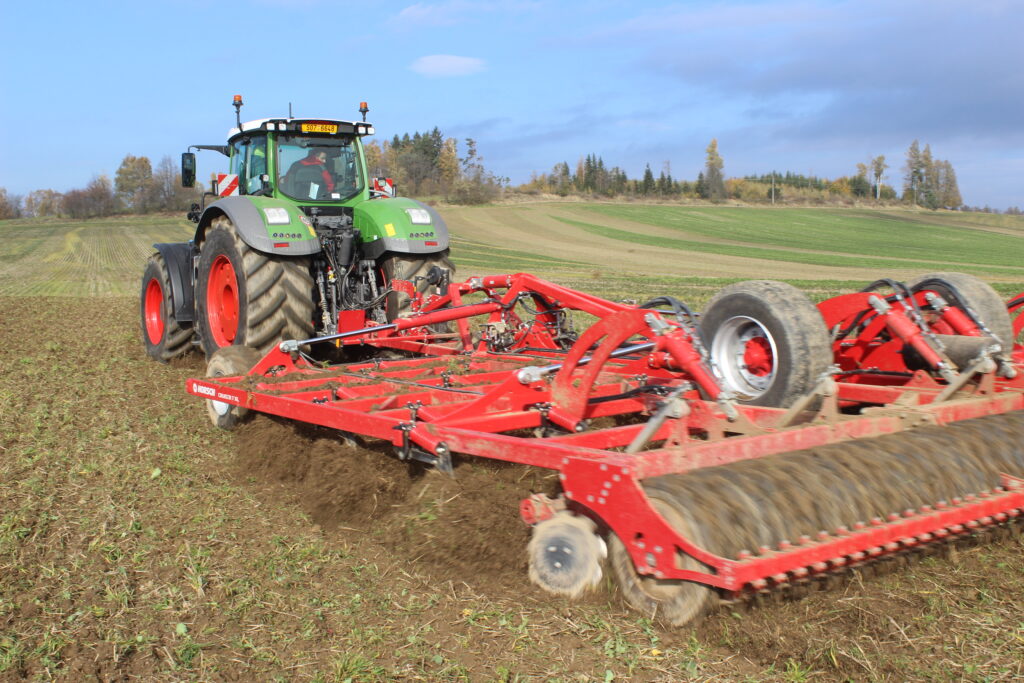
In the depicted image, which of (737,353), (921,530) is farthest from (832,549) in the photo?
(737,353)

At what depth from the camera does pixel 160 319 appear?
29.8ft

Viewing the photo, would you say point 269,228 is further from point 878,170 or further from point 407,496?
point 878,170

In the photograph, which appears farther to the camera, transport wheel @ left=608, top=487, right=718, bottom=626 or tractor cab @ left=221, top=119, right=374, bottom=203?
tractor cab @ left=221, top=119, right=374, bottom=203

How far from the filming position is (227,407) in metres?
5.58

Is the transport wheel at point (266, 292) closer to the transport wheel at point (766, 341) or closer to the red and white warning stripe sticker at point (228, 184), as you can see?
the red and white warning stripe sticker at point (228, 184)

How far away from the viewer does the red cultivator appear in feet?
9.50

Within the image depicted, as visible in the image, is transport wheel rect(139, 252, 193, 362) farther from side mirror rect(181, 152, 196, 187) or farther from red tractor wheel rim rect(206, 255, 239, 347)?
red tractor wheel rim rect(206, 255, 239, 347)

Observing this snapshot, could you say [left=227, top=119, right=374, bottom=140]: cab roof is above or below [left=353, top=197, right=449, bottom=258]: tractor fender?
above

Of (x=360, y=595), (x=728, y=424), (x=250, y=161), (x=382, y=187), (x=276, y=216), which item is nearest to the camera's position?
(x=360, y=595)

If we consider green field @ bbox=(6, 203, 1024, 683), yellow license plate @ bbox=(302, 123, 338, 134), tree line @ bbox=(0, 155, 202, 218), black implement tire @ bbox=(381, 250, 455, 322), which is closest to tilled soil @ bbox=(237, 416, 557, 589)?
green field @ bbox=(6, 203, 1024, 683)

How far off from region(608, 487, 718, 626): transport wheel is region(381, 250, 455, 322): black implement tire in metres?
4.20

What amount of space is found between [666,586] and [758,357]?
167 centimetres

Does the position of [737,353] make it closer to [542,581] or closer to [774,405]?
[774,405]

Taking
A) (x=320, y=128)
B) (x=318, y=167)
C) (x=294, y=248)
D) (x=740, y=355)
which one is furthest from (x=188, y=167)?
(x=740, y=355)
